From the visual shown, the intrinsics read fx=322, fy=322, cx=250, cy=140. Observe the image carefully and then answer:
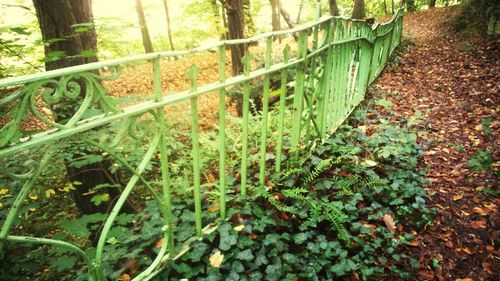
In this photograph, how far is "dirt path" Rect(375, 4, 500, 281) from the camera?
9.02 feet

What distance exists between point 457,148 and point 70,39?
4845 millimetres

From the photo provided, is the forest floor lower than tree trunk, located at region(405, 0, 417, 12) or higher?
lower

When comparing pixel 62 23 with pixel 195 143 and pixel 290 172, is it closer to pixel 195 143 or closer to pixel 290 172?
pixel 195 143

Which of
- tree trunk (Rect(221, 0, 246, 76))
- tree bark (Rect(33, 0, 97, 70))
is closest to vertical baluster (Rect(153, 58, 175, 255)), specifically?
tree bark (Rect(33, 0, 97, 70))

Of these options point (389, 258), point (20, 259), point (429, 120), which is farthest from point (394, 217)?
point (20, 259)

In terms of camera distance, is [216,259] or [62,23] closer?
[216,259]

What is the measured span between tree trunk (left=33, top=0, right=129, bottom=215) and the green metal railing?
272mm

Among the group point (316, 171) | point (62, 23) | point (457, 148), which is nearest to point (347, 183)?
point (316, 171)

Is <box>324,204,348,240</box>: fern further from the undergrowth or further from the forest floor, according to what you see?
the forest floor

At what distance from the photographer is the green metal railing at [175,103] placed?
1.38 m

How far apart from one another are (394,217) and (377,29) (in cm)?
489

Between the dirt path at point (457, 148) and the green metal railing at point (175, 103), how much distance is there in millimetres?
1334

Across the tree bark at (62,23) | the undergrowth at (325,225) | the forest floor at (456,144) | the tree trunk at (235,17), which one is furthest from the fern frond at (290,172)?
the tree trunk at (235,17)

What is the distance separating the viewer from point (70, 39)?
333cm
